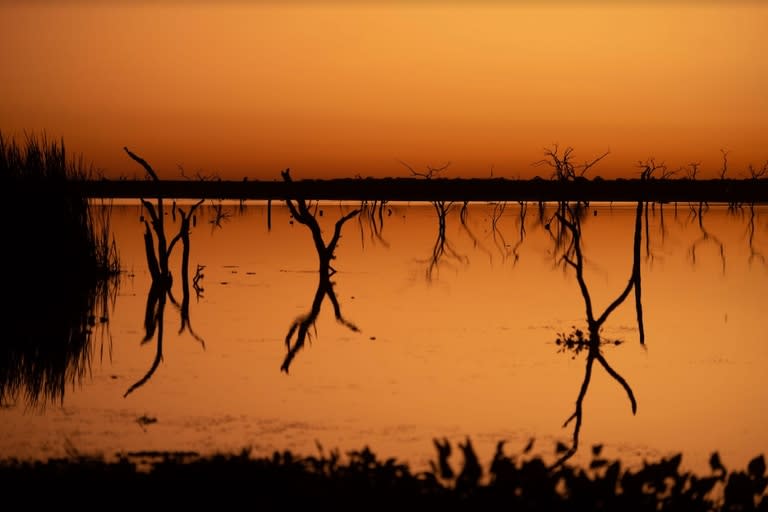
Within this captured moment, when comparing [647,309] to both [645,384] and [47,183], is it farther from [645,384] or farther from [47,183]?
[47,183]

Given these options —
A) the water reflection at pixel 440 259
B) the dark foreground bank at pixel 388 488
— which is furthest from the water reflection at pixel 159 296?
the dark foreground bank at pixel 388 488

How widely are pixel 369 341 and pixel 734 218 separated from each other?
228 feet

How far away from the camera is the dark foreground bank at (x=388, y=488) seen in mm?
8609

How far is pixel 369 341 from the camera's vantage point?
21.4 meters

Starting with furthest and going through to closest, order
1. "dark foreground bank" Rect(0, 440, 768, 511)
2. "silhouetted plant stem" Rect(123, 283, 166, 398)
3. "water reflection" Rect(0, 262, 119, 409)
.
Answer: "silhouetted plant stem" Rect(123, 283, 166, 398), "water reflection" Rect(0, 262, 119, 409), "dark foreground bank" Rect(0, 440, 768, 511)

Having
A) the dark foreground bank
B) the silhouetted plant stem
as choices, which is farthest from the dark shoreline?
the dark foreground bank

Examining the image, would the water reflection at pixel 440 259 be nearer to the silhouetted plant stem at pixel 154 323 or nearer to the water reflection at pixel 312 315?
the water reflection at pixel 312 315

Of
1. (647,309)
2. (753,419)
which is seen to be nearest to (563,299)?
(647,309)

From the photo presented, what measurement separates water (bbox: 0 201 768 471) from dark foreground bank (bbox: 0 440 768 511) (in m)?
2.94

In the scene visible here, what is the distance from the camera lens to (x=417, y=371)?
18156 mm

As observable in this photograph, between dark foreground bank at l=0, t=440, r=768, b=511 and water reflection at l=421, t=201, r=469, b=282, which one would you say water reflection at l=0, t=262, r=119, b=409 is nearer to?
dark foreground bank at l=0, t=440, r=768, b=511

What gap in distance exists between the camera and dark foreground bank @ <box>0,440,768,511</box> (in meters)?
8.61

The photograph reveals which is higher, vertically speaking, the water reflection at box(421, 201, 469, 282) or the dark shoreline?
the dark shoreline

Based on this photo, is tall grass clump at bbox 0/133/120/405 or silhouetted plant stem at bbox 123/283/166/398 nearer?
silhouetted plant stem at bbox 123/283/166/398
